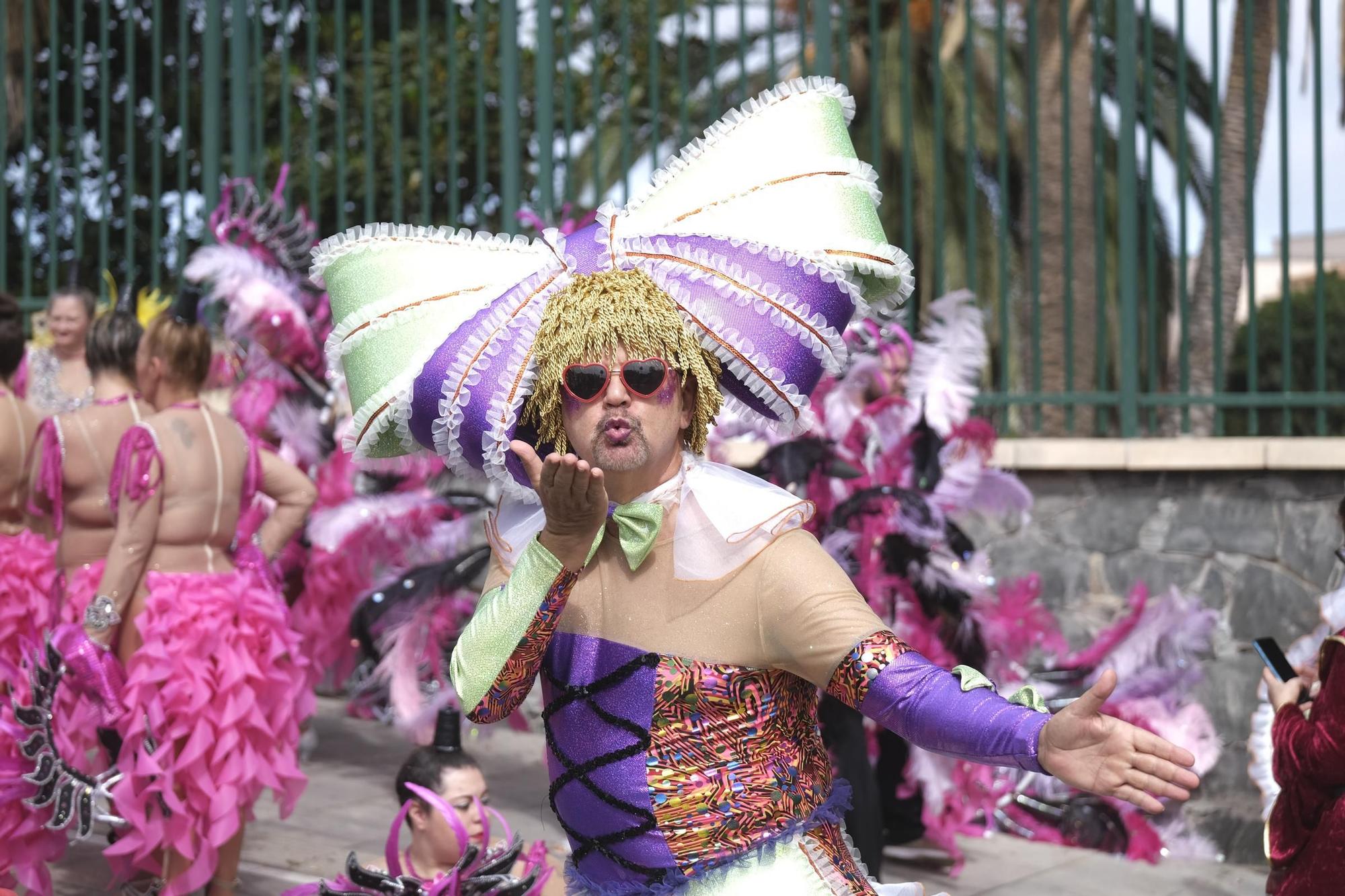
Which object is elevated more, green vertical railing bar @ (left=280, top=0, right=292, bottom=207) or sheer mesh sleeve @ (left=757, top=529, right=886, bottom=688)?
green vertical railing bar @ (left=280, top=0, right=292, bottom=207)

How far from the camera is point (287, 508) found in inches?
199

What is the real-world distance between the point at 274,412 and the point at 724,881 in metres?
4.47

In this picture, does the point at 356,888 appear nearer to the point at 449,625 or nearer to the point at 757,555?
the point at 757,555

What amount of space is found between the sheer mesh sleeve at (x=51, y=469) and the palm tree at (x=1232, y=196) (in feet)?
14.2

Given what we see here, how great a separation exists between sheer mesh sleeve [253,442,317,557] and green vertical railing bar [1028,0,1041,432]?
3.11 m

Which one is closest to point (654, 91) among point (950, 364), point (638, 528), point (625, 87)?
point (625, 87)

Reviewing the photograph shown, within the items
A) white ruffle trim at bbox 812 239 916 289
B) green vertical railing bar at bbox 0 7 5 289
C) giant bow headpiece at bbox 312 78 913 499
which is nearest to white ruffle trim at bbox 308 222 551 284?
giant bow headpiece at bbox 312 78 913 499

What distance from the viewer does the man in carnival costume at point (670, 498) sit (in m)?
2.17

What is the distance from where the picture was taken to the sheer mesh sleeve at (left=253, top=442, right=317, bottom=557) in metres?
4.96

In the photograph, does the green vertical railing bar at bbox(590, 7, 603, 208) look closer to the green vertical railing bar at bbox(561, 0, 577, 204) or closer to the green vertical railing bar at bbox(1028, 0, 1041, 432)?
the green vertical railing bar at bbox(561, 0, 577, 204)

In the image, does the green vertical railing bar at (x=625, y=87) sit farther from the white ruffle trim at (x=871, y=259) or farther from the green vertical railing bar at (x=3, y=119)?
the white ruffle trim at (x=871, y=259)

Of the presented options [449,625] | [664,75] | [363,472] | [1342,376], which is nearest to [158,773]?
[449,625]

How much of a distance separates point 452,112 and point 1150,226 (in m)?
A: 3.46

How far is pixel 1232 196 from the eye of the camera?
6.98 m
